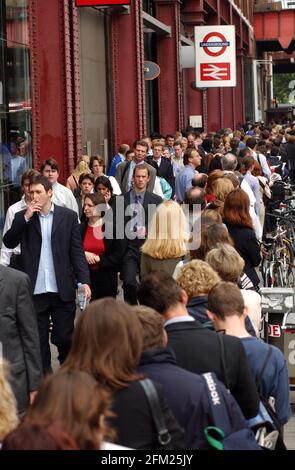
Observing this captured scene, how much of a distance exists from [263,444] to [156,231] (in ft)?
14.5

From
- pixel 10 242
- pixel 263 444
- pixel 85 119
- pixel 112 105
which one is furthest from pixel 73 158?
pixel 263 444

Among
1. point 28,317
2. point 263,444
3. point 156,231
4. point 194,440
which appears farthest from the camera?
point 156,231

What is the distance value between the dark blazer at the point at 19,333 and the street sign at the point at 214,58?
29.9 m

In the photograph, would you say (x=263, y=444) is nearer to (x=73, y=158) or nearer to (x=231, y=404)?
(x=231, y=404)

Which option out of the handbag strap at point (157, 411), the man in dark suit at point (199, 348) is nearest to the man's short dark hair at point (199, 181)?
the man in dark suit at point (199, 348)

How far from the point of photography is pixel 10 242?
1025 cm

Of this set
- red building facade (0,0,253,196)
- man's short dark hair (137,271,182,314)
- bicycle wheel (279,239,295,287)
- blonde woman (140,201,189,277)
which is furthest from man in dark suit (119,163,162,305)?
red building facade (0,0,253,196)

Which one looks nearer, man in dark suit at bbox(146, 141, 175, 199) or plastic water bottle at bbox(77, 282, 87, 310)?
plastic water bottle at bbox(77, 282, 87, 310)

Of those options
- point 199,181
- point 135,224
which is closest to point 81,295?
point 135,224

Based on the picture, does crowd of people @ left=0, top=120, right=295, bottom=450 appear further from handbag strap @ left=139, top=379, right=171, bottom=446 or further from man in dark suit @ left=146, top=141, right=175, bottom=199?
man in dark suit @ left=146, top=141, right=175, bottom=199

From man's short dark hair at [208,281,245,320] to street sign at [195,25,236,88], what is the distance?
30868mm

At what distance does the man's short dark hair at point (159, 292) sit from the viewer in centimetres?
614

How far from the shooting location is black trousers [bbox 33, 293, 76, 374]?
10.1m

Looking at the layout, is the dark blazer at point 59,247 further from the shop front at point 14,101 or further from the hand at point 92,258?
the shop front at point 14,101
